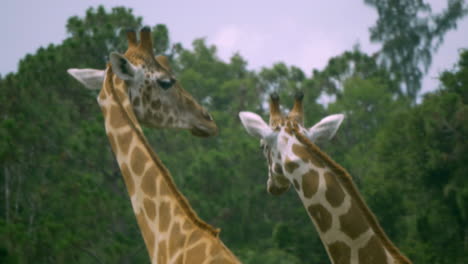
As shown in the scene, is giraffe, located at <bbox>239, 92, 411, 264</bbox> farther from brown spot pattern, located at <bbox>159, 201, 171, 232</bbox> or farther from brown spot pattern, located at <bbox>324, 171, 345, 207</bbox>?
brown spot pattern, located at <bbox>159, 201, 171, 232</bbox>

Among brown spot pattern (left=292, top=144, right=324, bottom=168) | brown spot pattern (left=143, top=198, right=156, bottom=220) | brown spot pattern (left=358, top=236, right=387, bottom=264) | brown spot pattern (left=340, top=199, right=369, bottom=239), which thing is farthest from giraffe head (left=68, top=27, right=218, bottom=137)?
brown spot pattern (left=358, top=236, right=387, bottom=264)

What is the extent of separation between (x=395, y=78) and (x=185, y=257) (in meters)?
33.6

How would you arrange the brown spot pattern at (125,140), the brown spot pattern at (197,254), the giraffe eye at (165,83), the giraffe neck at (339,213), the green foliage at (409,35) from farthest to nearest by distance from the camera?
the green foliage at (409,35), the giraffe eye at (165,83), the brown spot pattern at (125,140), the giraffe neck at (339,213), the brown spot pattern at (197,254)

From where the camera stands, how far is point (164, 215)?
13.5 feet

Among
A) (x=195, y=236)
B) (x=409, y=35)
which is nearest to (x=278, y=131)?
(x=195, y=236)

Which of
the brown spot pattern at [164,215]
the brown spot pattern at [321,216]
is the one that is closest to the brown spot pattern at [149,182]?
the brown spot pattern at [164,215]

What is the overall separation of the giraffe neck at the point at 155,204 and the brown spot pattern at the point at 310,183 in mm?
637

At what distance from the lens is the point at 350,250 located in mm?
3891

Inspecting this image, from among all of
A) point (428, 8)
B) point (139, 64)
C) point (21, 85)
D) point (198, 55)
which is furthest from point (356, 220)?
point (198, 55)

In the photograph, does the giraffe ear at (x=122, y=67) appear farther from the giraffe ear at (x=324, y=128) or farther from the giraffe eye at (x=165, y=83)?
the giraffe ear at (x=324, y=128)

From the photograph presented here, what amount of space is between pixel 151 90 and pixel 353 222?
1.97 metres

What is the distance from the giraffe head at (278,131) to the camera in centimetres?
469

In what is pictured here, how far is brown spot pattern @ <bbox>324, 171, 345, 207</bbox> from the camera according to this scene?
4.00 meters

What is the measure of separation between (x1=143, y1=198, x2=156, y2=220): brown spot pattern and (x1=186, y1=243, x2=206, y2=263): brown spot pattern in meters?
0.49
